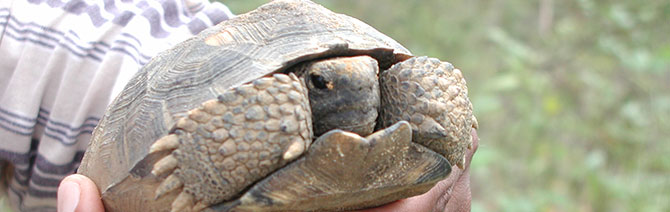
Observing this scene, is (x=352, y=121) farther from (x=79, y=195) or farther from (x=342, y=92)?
(x=79, y=195)

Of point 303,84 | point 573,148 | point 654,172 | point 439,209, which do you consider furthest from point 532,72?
point 303,84

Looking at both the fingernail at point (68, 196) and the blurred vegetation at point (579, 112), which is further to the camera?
the blurred vegetation at point (579, 112)

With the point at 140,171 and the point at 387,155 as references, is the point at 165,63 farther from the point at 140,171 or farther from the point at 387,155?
the point at 387,155

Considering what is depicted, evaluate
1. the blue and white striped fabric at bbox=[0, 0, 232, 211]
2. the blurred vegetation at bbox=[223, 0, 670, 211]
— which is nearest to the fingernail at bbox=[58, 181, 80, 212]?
the blue and white striped fabric at bbox=[0, 0, 232, 211]

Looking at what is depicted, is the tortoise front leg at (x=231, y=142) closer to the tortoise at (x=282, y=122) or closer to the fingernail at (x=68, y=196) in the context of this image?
the tortoise at (x=282, y=122)

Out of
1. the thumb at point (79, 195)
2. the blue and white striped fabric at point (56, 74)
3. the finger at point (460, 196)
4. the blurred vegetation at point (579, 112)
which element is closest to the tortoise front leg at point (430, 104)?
the finger at point (460, 196)

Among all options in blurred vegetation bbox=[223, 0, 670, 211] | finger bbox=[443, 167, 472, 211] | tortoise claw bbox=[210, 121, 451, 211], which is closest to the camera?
tortoise claw bbox=[210, 121, 451, 211]

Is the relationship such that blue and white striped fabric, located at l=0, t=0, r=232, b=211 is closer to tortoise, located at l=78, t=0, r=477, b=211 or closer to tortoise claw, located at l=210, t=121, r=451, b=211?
tortoise, located at l=78, t=0, r=477, b=211

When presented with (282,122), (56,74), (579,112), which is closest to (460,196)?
(282,122)
